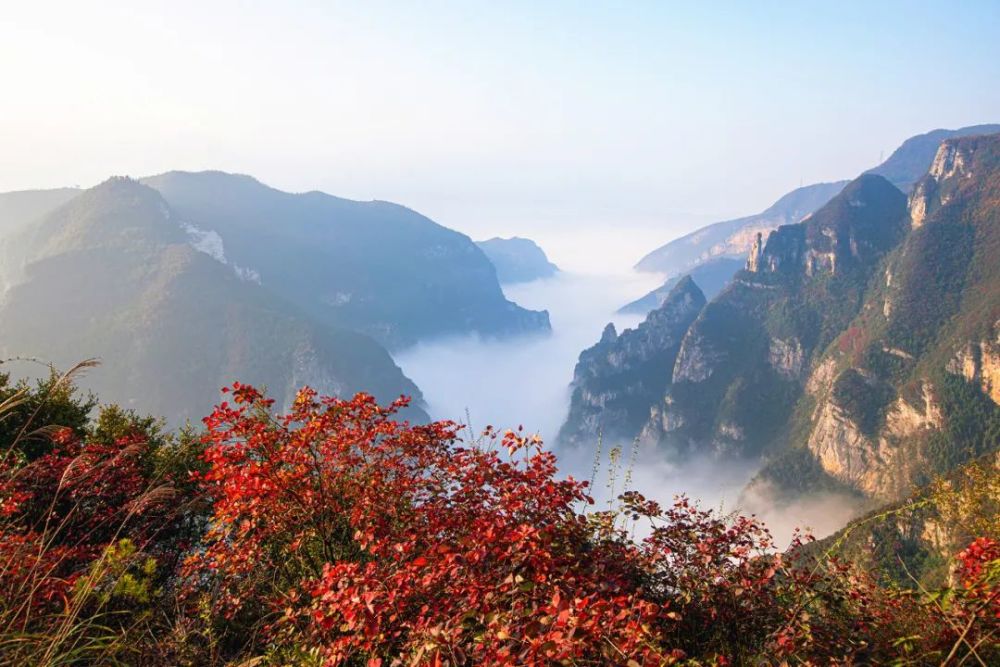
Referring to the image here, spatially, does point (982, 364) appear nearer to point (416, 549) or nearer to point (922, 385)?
point (922, 385)

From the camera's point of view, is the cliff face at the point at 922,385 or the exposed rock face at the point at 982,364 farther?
the cliff face at the point at 922,385

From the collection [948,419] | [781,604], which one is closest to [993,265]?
[948,419]

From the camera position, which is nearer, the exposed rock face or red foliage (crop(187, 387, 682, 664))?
red foliage (crop(187, 387, 682, 664))

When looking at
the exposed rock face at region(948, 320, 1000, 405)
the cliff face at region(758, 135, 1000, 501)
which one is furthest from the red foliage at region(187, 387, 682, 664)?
the exposed rock face at region(948, 320, 1000, 405)

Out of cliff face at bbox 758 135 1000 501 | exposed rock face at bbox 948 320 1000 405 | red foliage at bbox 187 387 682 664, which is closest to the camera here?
red foliage at bbox 187 387 682 664

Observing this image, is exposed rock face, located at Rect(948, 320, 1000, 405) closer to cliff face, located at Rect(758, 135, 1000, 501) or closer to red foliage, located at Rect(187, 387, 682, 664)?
cliff face, located at Rect(758, 135, 1000, 501)

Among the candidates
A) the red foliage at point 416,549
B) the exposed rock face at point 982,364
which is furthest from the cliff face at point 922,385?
the red foliage at point 416,549

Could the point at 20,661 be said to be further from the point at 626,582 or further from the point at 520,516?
the point at 626,582

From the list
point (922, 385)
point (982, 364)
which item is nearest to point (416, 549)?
point (982, 364)

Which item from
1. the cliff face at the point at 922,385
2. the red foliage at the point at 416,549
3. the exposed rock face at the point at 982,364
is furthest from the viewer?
the cliff face at the point at 922,385

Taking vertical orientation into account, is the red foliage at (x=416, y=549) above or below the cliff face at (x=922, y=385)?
above

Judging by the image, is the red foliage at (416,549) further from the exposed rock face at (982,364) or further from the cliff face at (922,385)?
the exposed rock face at (982,364)
